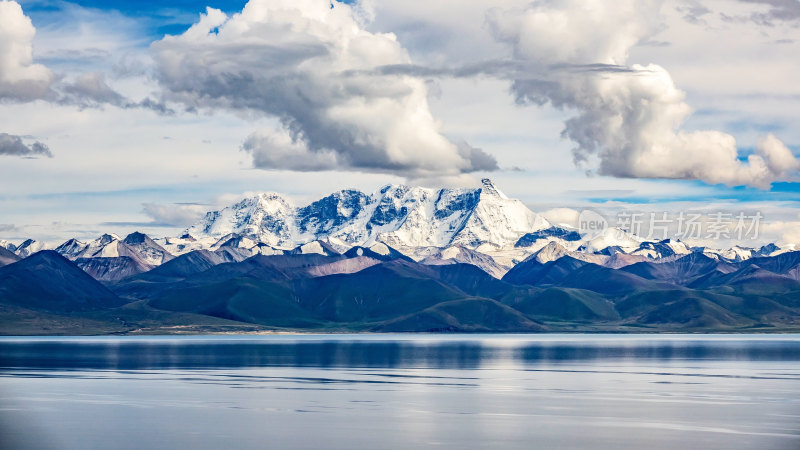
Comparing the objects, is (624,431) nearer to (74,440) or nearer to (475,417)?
(475,417)

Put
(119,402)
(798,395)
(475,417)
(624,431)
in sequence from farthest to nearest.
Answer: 1. (798,395)
2. (119,402)
3. (475,417)
4. (624,431)

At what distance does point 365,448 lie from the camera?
81062 mm

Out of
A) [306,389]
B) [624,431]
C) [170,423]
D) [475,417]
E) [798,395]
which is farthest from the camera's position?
[306,389]

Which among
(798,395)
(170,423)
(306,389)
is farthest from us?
(306,389)

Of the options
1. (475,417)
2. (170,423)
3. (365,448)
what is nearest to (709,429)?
(475,417)

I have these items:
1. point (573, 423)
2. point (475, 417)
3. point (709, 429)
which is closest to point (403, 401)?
point (475, 417)

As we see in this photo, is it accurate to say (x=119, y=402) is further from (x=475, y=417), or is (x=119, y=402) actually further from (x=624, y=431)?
(x=624, y=431)

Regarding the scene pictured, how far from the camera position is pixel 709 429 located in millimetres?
92312

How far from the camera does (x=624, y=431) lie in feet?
300

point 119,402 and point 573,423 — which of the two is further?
point 119,402

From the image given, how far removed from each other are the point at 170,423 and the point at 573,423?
1424 inches

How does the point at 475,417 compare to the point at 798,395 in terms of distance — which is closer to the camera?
the point at 475,417

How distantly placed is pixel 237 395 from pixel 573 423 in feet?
153

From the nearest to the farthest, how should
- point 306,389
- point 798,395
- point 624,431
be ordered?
point 624,431, point 798,395, point 306,389
